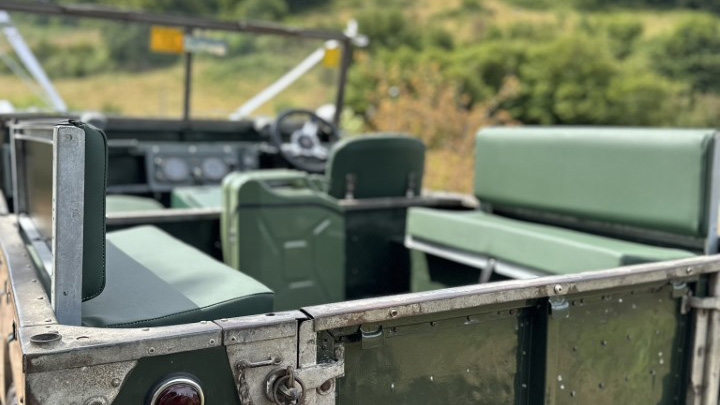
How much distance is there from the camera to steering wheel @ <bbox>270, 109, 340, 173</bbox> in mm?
4789

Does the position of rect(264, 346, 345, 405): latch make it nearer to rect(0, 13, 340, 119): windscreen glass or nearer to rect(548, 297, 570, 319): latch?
rect(548, 297, 570, 319): latch

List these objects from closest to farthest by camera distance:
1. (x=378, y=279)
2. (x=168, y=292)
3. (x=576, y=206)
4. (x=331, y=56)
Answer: (x=168, y=292) < (x=576, y=206) < (x=378, y=279) < (x=331, y=56)

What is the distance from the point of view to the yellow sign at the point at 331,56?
5.27 metres

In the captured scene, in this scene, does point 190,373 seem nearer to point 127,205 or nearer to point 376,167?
point 376,167

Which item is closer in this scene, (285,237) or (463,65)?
(285,237)

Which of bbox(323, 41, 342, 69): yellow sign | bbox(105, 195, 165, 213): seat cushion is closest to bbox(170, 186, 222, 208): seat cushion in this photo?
bbox(105, 195, 165, 213): seat cushion

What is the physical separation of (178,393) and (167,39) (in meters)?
3.65

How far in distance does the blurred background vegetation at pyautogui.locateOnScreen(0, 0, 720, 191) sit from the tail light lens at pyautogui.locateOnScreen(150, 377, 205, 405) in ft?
12.1

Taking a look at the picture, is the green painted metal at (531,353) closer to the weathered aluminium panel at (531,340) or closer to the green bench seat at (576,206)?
the weathered aluminium panel at (531,340)

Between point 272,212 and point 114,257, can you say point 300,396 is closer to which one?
point 114,257

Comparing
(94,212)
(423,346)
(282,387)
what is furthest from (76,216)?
(423,346)

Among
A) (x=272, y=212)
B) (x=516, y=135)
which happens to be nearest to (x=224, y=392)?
(x=272, y=212)

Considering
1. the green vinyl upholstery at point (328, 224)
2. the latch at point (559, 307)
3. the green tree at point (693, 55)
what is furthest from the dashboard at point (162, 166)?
the green tree at point (693, 55)

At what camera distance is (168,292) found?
1.72 m
